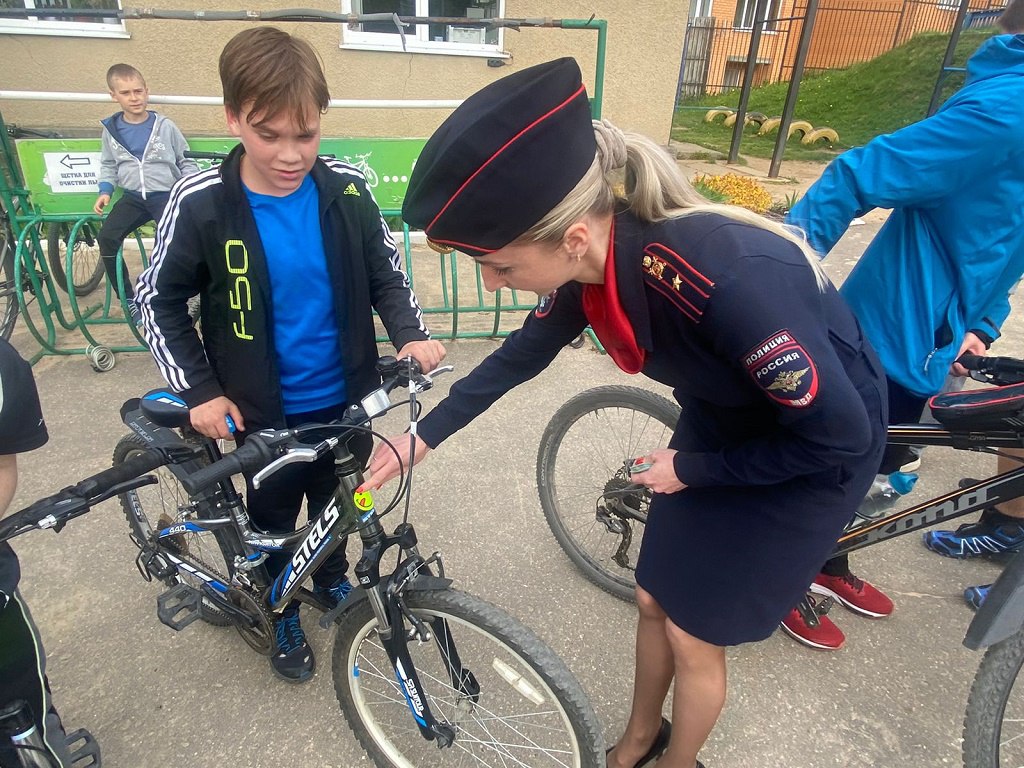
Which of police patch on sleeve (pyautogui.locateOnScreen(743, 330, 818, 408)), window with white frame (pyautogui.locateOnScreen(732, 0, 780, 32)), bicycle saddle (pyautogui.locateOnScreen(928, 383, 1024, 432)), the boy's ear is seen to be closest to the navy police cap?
police patch on sleeve (pyautogui.locateOnScreen(743, 330, 818, 408))

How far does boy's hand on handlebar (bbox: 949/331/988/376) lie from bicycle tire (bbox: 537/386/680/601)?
3.09 feet

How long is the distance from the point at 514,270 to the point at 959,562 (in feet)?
9.10

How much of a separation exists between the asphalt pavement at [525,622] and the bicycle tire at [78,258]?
8.19 feet

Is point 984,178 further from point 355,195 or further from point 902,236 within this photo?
point 355,195

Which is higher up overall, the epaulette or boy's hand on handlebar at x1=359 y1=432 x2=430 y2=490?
the epaulette

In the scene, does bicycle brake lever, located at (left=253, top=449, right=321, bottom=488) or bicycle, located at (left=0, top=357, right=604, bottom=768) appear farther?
bicycle, located at (left=0, top=357, right=604, bottom=768)

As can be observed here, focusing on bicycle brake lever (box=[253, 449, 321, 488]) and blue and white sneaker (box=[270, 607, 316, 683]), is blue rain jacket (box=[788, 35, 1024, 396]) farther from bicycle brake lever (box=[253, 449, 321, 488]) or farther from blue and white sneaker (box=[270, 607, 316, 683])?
blue and white sneaker (box=[270, 607, 316, 683])

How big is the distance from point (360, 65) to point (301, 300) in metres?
5.73

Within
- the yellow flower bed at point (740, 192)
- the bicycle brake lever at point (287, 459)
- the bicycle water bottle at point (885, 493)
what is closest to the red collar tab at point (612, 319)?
the bicycle brake lever at point (287, 459)

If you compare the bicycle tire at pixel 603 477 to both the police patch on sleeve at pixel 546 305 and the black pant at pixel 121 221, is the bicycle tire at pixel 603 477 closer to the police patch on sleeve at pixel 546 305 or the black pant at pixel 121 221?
the police patch on sleeve at pixel 546 305

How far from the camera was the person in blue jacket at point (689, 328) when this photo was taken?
3.83 ft

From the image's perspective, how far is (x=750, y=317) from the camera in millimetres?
1197

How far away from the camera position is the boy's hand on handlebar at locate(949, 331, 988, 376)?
7.48 ft

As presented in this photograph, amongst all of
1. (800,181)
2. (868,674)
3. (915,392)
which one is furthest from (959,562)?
(800,181)
